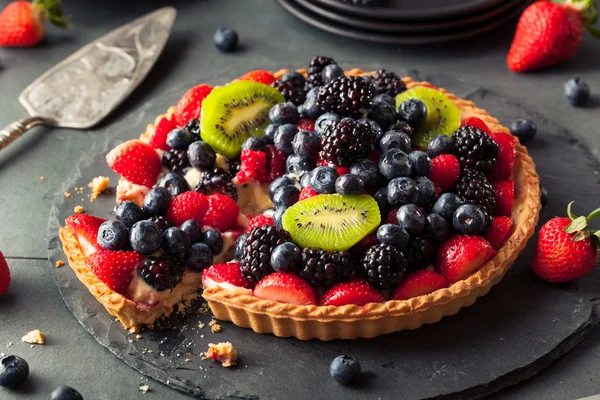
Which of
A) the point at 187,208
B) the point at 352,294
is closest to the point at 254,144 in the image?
the point at 187,208

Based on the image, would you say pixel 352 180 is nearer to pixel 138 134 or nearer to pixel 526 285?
pixel 526 285

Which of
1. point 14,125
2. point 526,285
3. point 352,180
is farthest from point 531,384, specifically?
point 14,125

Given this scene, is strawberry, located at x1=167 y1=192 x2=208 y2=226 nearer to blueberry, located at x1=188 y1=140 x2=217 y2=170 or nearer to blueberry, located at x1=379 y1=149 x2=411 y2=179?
blueberry, located at x1=188 y1=140 x2=217 y2=170

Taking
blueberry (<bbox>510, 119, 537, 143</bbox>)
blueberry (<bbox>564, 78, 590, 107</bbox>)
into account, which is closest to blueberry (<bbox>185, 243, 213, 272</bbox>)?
blueberry (<bbox>510, 119, 537, 143</bbox>)

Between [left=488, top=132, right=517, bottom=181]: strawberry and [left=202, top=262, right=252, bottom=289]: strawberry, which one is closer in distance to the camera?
[left=202, top=262, right=252, bottom=289]: strawberry

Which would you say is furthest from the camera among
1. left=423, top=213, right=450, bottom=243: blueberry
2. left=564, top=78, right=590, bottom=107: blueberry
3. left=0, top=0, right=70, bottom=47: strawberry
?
left=0, top=0, right=70, bottom=47: strawberry

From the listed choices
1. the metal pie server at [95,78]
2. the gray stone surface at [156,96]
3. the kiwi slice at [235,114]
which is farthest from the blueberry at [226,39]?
the kiwi slice at [235,114]
